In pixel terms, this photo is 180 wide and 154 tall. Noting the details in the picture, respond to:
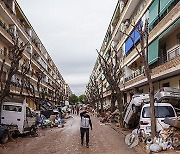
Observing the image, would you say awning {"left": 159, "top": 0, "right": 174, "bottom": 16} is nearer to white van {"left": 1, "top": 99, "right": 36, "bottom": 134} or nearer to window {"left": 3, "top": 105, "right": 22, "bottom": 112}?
white van {"left": 1, "top": 99, "right": 36, "bottom": 134}

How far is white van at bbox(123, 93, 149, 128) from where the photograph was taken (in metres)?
20.5

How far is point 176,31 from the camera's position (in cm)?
2409

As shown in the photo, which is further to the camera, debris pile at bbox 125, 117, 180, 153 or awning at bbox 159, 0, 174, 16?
awning at bbox 159, 0, 174, 16

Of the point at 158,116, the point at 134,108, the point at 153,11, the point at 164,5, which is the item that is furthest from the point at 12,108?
the point at 153,11

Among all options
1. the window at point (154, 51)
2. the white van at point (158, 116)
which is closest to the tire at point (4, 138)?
the white van at point (158, 116)

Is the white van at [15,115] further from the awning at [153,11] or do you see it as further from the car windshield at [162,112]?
the awning at [153,11]

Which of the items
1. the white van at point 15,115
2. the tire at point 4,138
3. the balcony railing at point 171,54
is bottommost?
the tire at point 4,138

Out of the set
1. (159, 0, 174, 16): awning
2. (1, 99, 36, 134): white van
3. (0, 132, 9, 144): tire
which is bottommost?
(0, 132, 9, 144): tire

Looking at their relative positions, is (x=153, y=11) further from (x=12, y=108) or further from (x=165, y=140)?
(x=165, y=140)

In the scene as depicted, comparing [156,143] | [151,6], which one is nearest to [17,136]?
[156,143]

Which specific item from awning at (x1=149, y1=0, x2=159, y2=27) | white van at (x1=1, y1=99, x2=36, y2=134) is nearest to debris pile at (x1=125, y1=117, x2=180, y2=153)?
white van at (x1=1, y1=99, x2=36, y2=134)

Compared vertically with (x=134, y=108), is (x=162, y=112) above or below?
below

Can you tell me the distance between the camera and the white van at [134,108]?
2055 centimetres

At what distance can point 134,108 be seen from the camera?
830 inches
